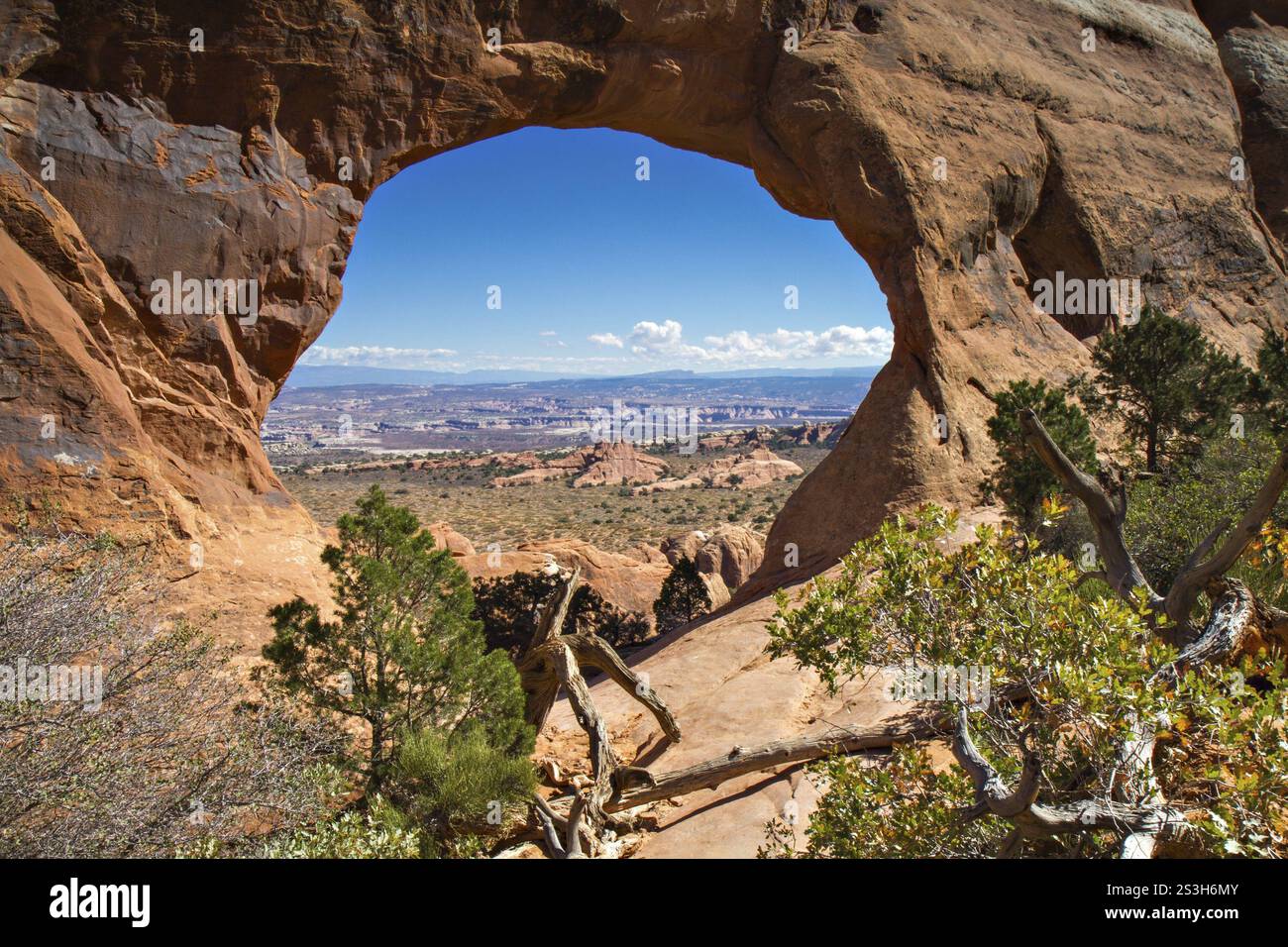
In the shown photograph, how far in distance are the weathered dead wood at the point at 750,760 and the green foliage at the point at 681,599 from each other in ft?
47.2

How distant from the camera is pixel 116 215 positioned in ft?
40.9

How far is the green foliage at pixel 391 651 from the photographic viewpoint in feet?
26.8

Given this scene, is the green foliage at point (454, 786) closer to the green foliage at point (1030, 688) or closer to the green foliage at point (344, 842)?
the green foliage at point (344, 842)

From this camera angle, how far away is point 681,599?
23531 millimetres

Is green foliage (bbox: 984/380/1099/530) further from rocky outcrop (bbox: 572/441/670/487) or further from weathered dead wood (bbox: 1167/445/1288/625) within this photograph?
rocky outcrop (bbox: 572/441/670/487)

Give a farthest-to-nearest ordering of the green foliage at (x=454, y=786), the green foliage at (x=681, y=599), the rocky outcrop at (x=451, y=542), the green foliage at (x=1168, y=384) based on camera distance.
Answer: the rocky outcrop at (x=451, y=542)
the green foliage at (x=681, y=599)
the green foliage at (x=1168, y=384)
the green foliage at (x=454, y=786)

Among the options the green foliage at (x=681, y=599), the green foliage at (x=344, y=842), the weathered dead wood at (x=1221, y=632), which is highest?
the weathered dead wood at (x=1221, y=632)

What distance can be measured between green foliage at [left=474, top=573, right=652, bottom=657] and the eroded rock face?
255 inches

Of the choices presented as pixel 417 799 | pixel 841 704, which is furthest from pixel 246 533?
pixel 841 704

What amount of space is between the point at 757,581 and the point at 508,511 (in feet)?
96.9

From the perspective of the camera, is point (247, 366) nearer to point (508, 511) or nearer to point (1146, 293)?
point (1146, 293)

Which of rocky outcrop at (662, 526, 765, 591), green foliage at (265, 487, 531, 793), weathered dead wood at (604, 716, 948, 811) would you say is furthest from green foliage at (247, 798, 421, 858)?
rocky outcrop at (662, 526, 765, 591)

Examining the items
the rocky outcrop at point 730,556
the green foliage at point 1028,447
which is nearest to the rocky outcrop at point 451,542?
the rocky outcrop at point 730,556

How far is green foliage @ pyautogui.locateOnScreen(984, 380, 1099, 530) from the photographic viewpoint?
13352 millimetres
